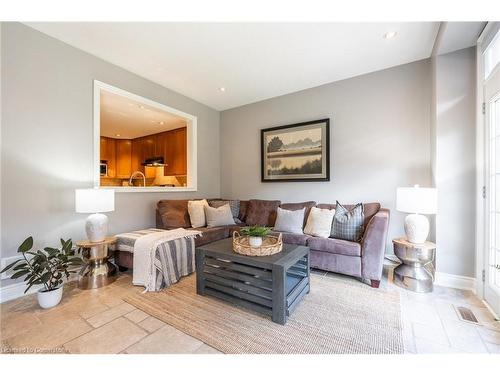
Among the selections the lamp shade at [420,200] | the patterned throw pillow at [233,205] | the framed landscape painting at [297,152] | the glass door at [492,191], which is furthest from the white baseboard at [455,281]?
the patterned throw pillow at [233,205]

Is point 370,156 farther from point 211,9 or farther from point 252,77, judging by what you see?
point 211,9

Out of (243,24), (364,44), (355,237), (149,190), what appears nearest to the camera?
(243,24)

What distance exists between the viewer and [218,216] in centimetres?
341

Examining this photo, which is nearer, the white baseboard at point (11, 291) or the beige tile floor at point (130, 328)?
the beige tile floor at point (130, 328)

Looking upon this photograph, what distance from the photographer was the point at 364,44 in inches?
96.0

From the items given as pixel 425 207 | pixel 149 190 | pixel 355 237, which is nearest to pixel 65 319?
pixel 149 190

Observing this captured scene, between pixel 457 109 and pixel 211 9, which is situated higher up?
pixel 211 9

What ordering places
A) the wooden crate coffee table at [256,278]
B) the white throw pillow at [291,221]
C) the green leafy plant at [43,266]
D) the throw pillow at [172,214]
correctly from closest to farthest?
the wooden crate coffee table at [256,278] → the green leafy plant at [43,266] → the white throw pillow at [291,221] → the throw pillow at [172,214]

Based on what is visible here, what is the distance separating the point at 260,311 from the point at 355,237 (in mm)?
1530

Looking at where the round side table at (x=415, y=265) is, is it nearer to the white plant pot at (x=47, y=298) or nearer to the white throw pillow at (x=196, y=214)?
the white throw pillow at (x=196, y=214)

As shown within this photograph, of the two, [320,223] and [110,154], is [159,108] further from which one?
[110,154]

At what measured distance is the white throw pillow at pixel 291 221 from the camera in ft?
9.73

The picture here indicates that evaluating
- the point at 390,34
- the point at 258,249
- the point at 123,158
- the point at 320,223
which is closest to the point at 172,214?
the point at 258,249

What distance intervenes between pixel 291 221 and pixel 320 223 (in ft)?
1.31
